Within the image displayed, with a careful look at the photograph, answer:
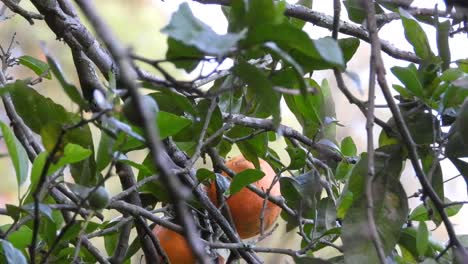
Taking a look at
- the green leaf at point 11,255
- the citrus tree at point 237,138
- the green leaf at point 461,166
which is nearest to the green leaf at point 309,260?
the citrus tree at point 237,138

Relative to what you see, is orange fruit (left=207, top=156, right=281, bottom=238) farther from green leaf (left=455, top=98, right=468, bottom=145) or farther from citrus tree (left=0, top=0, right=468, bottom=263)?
green leaf (left=455, top=98, right=468, bottom=145)

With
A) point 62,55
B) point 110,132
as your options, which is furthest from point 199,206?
point 62,55

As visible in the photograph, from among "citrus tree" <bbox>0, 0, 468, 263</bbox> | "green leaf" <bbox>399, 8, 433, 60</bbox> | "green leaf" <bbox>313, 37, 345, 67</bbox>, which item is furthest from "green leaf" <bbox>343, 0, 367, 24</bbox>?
"green leaf" <bbox>313, 37, 345, 67</bbox>

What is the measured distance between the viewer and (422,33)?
1.99 feet

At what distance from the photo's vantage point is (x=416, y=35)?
606mm

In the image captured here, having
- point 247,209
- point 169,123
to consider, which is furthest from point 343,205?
point 169,123

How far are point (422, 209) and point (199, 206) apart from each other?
0.24m

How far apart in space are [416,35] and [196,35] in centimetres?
27

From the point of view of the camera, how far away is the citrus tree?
42 cm

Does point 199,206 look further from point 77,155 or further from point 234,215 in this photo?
point 77,155

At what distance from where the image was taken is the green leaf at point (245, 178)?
68cm

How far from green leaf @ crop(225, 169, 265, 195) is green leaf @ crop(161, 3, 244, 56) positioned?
0.92 feet

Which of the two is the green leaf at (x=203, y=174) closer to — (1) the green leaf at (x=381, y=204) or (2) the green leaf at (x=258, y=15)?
(1) the green leaf at (x=381, y=204)

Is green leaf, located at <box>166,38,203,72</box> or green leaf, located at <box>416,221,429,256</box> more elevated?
green leaf, located at <box>166,38,203,72</box>
